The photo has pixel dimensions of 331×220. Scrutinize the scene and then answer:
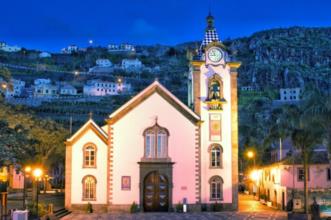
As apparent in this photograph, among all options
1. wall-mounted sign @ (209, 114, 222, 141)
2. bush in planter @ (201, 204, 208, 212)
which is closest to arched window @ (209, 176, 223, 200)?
bush in planter @ (201, 204, 208, 212)

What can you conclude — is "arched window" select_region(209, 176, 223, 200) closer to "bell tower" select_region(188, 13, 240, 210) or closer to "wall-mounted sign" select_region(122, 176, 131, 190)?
"bell tower" select_region(188, 13, 240, 210)

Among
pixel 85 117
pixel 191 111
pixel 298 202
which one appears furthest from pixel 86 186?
pixel 85 117

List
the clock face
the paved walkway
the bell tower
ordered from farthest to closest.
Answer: the clock face < the bell tower < the paved walkway

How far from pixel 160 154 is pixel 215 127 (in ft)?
15.8

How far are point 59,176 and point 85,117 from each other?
77.8 metres

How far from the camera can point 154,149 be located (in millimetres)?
48125

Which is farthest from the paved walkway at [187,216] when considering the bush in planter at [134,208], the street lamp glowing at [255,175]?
the street lamp glowing at [255,175]

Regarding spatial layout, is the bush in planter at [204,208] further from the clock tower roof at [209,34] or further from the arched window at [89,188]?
the clock tower roof at [209,34]

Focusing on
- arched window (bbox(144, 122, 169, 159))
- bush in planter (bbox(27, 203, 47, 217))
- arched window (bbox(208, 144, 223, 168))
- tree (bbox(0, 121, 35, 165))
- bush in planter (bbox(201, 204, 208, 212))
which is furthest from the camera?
arched window (bbox(208, 144, 223, 168))

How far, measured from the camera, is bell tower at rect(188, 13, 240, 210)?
48.3 meters

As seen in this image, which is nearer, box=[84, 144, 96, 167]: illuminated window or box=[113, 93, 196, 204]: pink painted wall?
box=[113, 93, 196, 204]: pink painted wall

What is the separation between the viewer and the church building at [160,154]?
47812mm

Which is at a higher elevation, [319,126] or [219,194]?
[319,126]

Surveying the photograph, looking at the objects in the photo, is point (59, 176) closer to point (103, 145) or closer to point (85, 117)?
point (103, 145)
